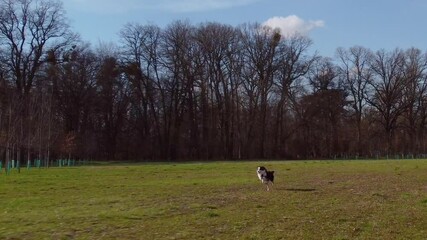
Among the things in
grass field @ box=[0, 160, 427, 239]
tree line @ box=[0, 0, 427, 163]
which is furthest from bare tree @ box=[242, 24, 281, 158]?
grass field @ box=[0, 160, 427, 239]

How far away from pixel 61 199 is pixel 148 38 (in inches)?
2753

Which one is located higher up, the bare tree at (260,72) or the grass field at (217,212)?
the bare tree at (260,72)

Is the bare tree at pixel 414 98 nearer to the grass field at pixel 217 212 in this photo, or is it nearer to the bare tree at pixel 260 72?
the bare tree at pixel 260 72

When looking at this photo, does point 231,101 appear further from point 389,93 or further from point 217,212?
point 217,212

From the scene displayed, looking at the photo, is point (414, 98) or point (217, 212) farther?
point (414, 98)

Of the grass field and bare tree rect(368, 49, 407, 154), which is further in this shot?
bare tree rect(368, 49, 407, 154)

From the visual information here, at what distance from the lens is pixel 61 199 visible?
20094 millimetres

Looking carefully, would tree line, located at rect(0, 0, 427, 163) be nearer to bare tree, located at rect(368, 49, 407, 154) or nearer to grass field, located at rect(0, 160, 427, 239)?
bare tree, located at rect(368, 49, 407, 154)

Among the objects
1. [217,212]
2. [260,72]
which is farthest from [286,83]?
[217,212]

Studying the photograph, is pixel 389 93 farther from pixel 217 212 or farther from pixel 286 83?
A: pixel 217 212

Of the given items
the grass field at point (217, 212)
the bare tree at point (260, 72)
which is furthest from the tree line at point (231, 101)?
the grass field at point (217, 212)

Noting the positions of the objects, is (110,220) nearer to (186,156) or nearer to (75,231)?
(75,231)

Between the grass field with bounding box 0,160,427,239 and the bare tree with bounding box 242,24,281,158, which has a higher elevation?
the bare tree with bounding box 242,24,281,158

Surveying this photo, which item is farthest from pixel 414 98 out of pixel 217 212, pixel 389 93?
pixel 217 212
